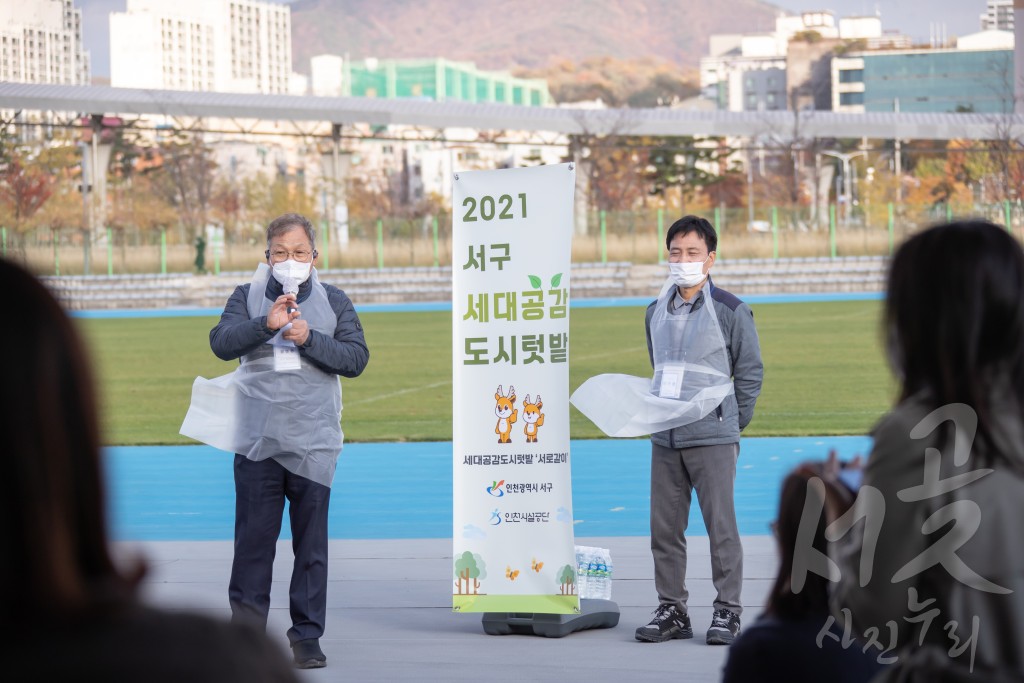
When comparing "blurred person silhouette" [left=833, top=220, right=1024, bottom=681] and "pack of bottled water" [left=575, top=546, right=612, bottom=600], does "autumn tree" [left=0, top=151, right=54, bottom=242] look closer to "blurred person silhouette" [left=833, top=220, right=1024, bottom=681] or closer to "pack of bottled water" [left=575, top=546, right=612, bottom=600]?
"pack of bottled water" [left=575, top=546, right=612, bottom=600]

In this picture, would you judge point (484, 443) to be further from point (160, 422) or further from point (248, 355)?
point (160, 422)

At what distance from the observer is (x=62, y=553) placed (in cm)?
131

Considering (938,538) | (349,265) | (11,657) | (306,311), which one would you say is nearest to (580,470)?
(306,311)

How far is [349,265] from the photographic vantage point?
50625 millimetres

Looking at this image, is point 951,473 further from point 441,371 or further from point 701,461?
point 441,371

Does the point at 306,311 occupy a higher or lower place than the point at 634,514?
higher

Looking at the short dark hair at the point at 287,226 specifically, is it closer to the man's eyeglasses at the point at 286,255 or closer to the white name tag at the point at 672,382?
the man's eyeglasses at the point at 286,255

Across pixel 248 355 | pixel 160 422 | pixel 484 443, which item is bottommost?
pixel 160 422

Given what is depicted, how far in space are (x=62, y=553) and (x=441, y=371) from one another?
20484mm

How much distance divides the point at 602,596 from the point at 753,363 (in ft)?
4.62

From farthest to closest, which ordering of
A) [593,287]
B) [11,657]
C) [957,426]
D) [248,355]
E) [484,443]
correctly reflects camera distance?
[593,287] → [484,443] → [248,355] → [957,426] → [11,657]

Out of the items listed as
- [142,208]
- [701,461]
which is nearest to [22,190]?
[142,208]

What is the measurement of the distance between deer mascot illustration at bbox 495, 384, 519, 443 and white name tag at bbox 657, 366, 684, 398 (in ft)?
2.38

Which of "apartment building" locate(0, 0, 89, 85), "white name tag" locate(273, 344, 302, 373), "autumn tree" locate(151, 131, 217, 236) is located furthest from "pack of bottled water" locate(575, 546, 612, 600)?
"apartment building" locate(0, 0, 89, 85)
